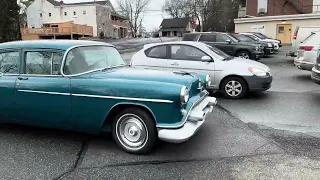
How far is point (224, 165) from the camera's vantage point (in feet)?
13.2

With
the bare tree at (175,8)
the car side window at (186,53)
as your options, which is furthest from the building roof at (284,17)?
the bare tree at (175,8)

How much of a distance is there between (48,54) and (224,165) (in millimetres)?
3110

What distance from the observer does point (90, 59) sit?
498cm

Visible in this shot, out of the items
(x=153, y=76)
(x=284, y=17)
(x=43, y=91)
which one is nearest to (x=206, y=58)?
(x=153, y=76)

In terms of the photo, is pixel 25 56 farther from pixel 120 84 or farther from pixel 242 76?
pixel 242 76

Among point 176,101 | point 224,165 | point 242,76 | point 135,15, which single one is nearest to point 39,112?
point 176,101

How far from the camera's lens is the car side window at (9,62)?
16.5 ft

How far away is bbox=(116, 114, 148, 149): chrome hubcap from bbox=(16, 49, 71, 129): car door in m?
0.81

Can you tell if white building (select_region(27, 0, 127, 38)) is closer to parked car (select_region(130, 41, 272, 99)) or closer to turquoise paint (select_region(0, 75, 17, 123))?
parked car (select_region(130, 41, 272, 99))

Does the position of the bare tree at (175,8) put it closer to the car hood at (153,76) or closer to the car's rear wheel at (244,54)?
the car's rear wheel at (244,54)

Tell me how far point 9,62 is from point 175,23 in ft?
266

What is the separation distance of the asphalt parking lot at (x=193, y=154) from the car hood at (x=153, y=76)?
989mm

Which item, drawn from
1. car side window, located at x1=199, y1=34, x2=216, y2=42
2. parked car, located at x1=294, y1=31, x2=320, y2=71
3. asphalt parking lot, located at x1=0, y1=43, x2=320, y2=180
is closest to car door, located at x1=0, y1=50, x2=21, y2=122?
asphalt parking lot, located at x1=0, y1=43, x2=320, y2=180

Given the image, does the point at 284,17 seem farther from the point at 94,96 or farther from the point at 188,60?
the point at 94,96
